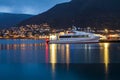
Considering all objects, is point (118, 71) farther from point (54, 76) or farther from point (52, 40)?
point (52, 40)

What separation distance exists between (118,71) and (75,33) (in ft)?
235

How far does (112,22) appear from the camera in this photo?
186000 mm

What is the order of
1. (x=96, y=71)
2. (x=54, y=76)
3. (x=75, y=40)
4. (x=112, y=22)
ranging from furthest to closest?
(x=112, y=22)
(x=75, y=40)
(x=96, y=71)
(x=54, y=76)

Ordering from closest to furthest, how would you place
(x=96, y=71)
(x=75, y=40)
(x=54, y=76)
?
(x=54, y=76), (x=96, y=71), (x=75, y=40)

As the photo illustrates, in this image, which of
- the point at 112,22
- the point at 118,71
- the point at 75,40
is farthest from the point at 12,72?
the point at 112,22

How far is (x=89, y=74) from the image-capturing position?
2558 cm

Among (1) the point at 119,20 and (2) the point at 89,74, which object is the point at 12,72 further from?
(1) the point at 119,20

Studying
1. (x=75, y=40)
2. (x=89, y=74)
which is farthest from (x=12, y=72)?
(x=75, y=40)

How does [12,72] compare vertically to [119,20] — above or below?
below

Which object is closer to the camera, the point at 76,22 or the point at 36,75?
the point at 36,75

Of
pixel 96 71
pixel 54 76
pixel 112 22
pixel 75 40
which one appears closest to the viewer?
pixel 54 76

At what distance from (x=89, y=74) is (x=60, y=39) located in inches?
2859

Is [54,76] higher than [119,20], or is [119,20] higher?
[119,20]

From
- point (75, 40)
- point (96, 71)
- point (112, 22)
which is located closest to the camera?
point (96, 71)
